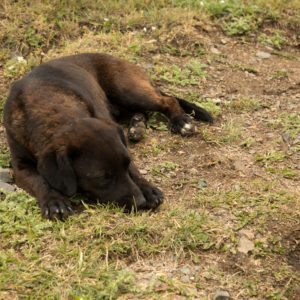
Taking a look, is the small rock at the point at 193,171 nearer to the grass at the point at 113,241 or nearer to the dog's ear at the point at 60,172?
the grass at the point at 113,241

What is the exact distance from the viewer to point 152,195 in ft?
15.2

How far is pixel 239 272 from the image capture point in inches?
155

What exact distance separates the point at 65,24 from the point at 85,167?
3528 mm

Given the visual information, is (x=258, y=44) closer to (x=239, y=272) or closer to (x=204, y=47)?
(x=204, y=47)

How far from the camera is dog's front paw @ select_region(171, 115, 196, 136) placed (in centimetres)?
584

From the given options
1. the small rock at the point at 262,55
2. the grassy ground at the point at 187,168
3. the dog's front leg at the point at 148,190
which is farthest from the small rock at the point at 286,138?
the small rock at the point at 262,55

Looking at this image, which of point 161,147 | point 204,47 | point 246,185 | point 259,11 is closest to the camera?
point 246,185

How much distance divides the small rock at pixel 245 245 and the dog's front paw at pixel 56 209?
121cm

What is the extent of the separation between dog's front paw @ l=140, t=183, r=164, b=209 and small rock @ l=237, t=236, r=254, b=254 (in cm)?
71

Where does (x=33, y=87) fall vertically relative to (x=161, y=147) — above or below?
above

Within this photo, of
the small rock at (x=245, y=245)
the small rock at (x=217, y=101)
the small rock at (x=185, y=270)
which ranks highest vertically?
the small rock at (x=245, y=245)

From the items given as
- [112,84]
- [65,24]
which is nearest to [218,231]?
[112,84]

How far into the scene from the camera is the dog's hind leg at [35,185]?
172 inches

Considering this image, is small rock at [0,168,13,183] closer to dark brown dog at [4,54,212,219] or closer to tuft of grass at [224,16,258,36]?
dark brown dog at [4,54,212,219]
